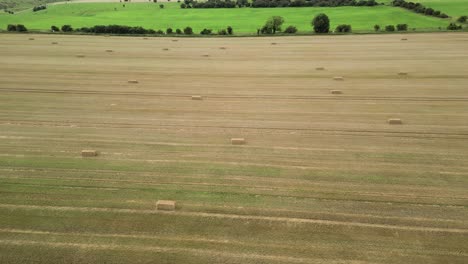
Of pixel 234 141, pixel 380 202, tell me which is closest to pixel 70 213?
pixel 234 141

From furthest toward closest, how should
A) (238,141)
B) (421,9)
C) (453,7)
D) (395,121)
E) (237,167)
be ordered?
(453,7), (421,9), (395,121), (238,141), (237,167)

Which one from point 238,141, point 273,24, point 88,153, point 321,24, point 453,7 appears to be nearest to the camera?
point 88,153

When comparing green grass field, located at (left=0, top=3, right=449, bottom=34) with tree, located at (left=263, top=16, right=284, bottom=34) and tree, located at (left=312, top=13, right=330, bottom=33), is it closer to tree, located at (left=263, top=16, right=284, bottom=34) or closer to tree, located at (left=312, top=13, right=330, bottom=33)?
tree, located at (left=263, top=16, right=284, bottom=34)

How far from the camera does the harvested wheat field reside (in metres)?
13.3

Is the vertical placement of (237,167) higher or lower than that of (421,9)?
lower

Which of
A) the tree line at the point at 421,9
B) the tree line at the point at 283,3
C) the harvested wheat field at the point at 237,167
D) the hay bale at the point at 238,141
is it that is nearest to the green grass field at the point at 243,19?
the tree line at the point at 421,9

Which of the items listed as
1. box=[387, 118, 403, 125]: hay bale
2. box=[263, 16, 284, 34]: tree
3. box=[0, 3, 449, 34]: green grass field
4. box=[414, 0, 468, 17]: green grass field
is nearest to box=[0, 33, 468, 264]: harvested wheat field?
box=[387, 118, 403, 125]: hay bale

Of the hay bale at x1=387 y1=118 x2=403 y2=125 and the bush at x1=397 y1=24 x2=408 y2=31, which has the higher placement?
the bush at x1=397 y1=24 x2=408 y2=31

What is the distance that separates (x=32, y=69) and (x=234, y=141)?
100ft

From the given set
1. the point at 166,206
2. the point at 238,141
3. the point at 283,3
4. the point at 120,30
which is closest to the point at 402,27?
the point at 120,30

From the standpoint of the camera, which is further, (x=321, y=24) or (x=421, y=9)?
(x=421, y=9)

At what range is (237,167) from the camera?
18703 mm

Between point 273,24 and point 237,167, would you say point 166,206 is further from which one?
point 273,24

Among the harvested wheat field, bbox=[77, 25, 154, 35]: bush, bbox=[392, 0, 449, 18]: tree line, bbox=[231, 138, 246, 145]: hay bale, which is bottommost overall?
the harvested wheat field
